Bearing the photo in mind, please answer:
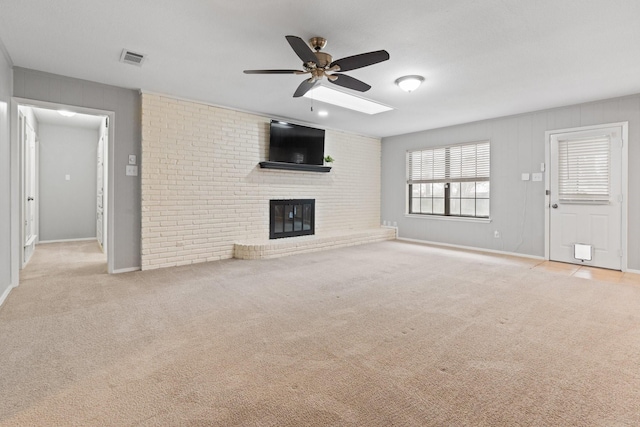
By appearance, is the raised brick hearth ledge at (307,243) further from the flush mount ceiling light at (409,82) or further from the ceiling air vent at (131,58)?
the flush mount ceiling light at (409,82)

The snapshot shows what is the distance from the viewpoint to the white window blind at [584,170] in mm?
4586

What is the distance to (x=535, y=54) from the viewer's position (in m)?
3.14

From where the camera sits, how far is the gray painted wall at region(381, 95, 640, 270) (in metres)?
4.37

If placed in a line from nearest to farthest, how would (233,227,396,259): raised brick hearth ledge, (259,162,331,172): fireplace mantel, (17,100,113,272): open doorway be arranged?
(233,227,396,259): raised brick hearth ledge, (259,162,331,172): fireplace mantel, (17,100,113,272): open doorway

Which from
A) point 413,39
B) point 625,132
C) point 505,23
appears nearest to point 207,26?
point 413,39

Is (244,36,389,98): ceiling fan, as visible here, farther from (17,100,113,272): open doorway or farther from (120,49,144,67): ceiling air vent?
(17,100,113,272): open doorway

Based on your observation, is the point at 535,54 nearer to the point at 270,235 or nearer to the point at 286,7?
the point at 286,7

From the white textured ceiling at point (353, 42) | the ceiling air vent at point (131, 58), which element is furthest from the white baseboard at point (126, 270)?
the ceiling air vent at point (131, 58)

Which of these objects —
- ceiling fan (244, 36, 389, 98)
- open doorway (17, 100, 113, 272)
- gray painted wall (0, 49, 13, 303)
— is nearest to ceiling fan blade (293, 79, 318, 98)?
ceiling fan (244, 36, 389, 98)

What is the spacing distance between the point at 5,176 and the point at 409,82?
14.8 ft

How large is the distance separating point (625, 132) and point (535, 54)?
2.46 m

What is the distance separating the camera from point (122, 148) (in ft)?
13.9

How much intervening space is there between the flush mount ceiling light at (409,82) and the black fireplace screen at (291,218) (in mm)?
3014

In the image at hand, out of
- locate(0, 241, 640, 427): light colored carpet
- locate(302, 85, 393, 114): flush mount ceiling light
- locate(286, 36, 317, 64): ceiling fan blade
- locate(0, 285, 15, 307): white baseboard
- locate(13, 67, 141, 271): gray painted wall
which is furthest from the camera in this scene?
locate(302, 85, 393, 114): flush mount ceiling light
